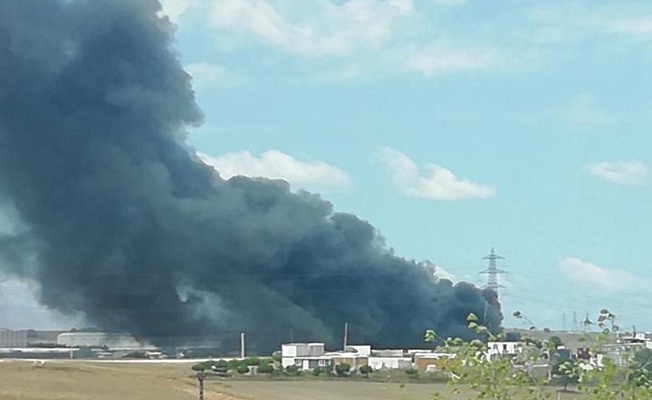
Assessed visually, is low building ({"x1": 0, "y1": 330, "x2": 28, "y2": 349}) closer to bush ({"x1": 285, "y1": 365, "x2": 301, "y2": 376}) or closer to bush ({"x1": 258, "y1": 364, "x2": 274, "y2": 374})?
bush ({"x1": 285, "y1": 365, "x2": 301, "y2": 376})

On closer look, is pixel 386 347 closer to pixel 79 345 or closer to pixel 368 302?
pixel 368 302

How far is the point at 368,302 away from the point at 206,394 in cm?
5833

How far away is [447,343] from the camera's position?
10.3 meters

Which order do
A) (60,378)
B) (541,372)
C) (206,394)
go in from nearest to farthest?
(541,372)
(206,394)
(60,378)

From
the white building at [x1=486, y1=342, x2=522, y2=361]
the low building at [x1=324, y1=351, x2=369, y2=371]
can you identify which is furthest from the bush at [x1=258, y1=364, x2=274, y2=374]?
the white building at [x1=486, y1=342, x2=522, y2=361]

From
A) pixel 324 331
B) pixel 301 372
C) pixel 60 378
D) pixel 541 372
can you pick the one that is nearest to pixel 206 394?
pixel 60 378

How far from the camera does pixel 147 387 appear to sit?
188ft

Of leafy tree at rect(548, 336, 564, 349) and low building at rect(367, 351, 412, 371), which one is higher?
low building at rect(367, 351, 412, 371)

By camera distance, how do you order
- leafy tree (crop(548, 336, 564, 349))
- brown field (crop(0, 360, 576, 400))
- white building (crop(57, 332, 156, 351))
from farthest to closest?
white building (crop(57, 332, 156, 351))
brown field (crop(0, 360, 576, 400))
leafy tree (crop(548, 336, 564, 349))

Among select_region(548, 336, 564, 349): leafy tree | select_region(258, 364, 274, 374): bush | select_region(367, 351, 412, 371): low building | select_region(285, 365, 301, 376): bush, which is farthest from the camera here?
select_region(367, 351, 412, 371): low building

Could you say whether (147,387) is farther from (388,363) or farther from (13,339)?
(13,339)

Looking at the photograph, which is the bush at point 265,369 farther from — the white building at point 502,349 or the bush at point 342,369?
the white building at point 502,349

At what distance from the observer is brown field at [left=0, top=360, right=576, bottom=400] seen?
171ft

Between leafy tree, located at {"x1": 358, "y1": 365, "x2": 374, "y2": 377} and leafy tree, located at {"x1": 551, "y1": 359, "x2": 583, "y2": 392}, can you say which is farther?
leafy tree, located at {"x1": 358, "y1": 365, "x2": 374, "y2": 377}
